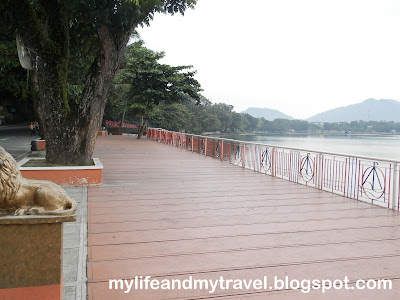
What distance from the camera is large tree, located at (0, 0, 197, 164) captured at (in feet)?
23.2

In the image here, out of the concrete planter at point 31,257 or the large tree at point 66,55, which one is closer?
the concrete planter at point 31,257

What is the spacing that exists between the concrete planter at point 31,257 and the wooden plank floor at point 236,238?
1.39ft

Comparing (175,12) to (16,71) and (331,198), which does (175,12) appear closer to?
(331,198)

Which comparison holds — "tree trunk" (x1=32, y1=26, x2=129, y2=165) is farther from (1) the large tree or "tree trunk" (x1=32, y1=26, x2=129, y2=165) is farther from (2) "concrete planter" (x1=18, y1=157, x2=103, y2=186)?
(2) "concrete planter" (x1=18, y1=157, x2=103, y2=186)

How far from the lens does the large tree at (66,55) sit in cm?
708

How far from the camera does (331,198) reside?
6.31 metres

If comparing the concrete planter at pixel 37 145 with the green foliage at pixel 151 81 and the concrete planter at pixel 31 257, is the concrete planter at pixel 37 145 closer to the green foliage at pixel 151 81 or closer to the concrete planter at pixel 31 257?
the green foliage at pixel 151 81

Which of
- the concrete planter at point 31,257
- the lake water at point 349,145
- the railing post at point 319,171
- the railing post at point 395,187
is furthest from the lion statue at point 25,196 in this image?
the lake water at point 349,145

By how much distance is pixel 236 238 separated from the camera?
403 cm

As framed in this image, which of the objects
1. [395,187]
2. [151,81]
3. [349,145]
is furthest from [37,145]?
[349,145]

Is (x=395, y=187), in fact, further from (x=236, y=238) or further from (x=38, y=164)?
(x=38, y=164)

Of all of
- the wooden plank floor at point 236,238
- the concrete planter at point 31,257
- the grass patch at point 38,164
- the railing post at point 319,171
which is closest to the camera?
the concrete planter at point 31,257

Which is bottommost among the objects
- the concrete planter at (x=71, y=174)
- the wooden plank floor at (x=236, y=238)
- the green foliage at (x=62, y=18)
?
the wooden plank floor at (x=236, y=238)

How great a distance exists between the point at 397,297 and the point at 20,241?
258cm
